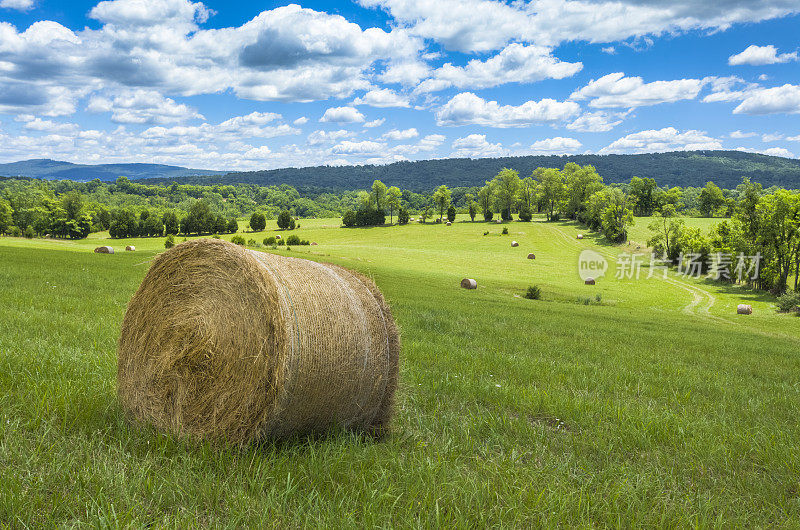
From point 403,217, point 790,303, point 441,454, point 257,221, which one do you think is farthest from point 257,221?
point 441,454

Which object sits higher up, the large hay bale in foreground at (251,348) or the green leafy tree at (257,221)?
the large hay bale in foreground at (251,348)

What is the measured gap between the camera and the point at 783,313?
4119 centimetres

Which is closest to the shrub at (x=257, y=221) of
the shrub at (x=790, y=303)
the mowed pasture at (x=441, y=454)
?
the shrub at (x=790, y=303)

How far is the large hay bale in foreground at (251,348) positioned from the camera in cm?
414

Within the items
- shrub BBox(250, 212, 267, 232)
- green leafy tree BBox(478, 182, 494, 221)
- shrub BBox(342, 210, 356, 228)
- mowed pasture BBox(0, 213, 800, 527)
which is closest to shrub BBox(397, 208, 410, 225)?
shrub BBox(342, 210, 356, 228)

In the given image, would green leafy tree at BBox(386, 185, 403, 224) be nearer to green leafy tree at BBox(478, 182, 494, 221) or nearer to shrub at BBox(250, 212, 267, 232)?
green leafy tree at BBox(478, 182, 494, 221)

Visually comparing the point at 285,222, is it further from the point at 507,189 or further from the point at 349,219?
the point at 507,189

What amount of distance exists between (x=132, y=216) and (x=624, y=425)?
125341mm

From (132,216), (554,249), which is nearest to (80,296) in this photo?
(554,249)

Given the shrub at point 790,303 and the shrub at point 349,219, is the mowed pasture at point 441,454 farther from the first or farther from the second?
the shrub at point 349,219

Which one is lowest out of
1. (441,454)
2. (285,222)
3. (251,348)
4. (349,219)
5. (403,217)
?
(285,222)

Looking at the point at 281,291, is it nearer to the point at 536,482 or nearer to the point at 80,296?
the point at 536,482

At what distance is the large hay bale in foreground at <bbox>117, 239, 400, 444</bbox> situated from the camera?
4.14 metres

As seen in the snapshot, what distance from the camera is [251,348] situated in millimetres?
4258
